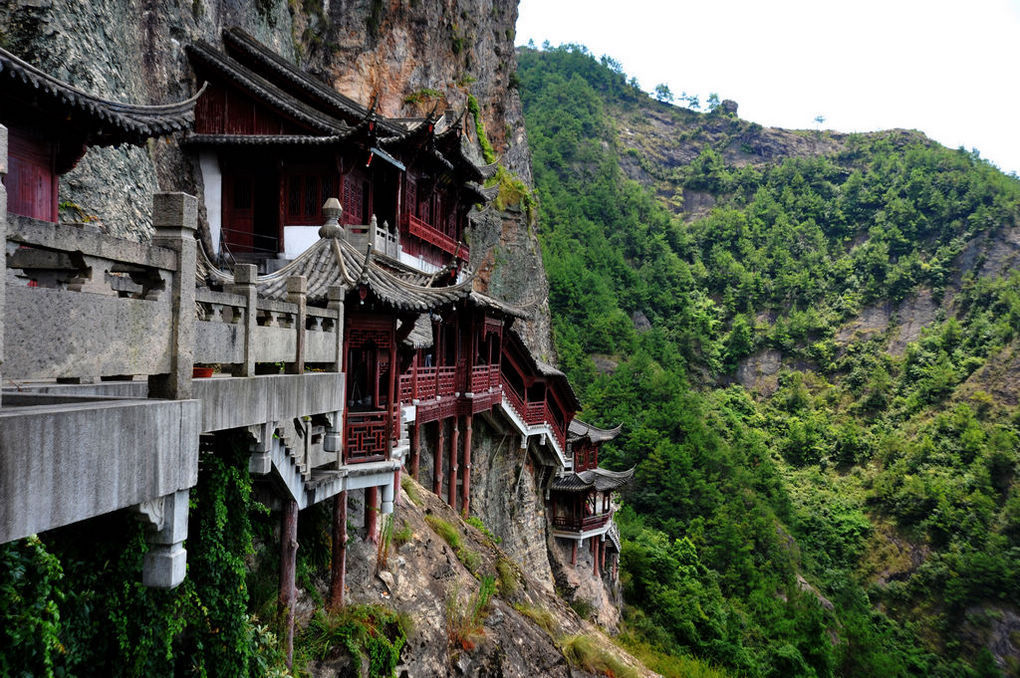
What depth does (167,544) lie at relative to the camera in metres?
4.71

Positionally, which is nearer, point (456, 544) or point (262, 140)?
point (456, 544)

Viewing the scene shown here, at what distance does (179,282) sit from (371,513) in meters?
6.62

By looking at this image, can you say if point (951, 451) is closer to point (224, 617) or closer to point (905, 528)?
point (905, 528)

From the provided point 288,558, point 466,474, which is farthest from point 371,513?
point 466,474

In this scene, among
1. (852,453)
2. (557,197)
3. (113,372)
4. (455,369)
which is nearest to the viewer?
(113,372)

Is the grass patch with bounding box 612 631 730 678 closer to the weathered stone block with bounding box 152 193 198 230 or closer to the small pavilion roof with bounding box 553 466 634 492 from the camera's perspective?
the small pavilion roof with bounding box 553 466 634 492

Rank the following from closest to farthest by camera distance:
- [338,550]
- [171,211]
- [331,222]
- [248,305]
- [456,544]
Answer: [171,211] < [248,305] < [338,550] < [331,222] < [456,544]

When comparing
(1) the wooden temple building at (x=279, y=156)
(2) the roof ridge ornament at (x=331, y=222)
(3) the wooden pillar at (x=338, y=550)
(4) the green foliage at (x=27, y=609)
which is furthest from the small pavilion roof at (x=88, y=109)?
(4) the green foliage at (x=27, y=609)

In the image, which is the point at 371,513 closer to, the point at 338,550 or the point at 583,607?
the point at 338,550

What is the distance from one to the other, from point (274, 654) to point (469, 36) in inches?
1252

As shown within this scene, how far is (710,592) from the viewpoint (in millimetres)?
32469

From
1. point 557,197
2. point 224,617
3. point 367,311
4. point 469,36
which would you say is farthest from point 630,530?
point 557,197

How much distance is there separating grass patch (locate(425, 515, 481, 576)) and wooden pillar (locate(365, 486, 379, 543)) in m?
2.73

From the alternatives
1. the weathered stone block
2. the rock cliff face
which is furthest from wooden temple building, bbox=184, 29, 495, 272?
the weathered stone block
